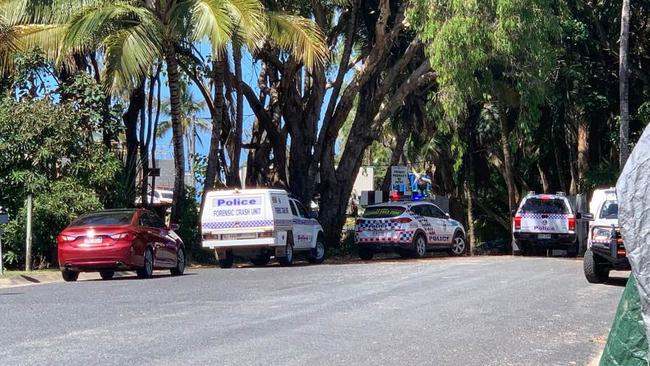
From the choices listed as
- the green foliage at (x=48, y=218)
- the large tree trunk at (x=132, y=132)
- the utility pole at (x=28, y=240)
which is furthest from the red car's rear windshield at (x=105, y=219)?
the large tree trunk at (x=132, y=132)

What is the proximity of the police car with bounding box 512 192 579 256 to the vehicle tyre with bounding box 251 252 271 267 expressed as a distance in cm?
849

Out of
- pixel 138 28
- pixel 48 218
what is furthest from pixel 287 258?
pixel 138 28

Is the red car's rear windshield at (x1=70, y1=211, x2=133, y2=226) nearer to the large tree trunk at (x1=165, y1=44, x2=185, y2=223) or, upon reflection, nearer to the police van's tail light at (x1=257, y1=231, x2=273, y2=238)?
the police van's tail light at (x1=257, y1=231, x2=273, y2=238)

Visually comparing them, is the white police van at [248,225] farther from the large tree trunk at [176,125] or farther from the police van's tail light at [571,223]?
the police van's tail light at [571,223]

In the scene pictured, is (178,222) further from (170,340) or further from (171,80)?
(170,340)

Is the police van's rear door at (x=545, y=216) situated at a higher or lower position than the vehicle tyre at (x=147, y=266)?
higher

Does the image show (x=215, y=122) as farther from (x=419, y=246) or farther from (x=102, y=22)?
(x=419, y=246)

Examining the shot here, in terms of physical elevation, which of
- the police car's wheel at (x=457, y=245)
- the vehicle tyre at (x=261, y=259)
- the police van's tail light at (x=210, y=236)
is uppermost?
the police van's tail light at (x=210, y=236)

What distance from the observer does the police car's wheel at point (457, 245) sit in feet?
105

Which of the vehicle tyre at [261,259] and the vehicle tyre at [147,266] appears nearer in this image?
the vehicle tyre at [147,266]

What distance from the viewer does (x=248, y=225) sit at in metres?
24.7

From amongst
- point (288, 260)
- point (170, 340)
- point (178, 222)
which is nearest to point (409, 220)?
point (288, 260)

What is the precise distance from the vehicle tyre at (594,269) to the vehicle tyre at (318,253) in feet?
34.9

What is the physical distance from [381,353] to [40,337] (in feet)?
12.3
